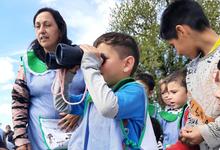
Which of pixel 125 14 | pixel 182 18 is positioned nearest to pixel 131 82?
pixel 182 18

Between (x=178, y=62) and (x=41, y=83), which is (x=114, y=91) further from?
(x=178, y=62)

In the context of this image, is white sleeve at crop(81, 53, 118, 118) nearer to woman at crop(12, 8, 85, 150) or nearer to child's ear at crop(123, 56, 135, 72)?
child's ear at crop(123, 56, 135, 72)

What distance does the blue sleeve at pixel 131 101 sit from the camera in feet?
7.75

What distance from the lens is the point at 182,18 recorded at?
8.77 feet

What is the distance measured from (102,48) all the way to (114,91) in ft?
0.80

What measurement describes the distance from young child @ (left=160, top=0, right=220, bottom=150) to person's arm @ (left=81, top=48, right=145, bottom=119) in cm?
33

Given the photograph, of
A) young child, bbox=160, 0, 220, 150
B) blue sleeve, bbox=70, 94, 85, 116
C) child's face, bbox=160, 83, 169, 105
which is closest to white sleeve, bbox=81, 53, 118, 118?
blue sleeve, bbox=70, 94, 85, 116

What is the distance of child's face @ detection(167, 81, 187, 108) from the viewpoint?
446cm

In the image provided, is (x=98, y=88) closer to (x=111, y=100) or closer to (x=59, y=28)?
(x=111, y=100)

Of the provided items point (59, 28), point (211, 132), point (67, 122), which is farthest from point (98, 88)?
point (59, 28)

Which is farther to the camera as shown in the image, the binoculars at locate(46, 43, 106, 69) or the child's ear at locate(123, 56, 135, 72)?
the child's ear at locate(123, 56, 135, 72)

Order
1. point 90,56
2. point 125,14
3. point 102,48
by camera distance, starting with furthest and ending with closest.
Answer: point 125,14 → point 102,48 → point 90,56

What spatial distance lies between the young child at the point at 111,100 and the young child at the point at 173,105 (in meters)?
1.80

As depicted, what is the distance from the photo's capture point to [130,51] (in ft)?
8.64
